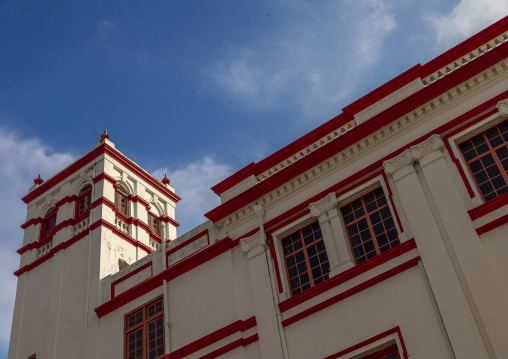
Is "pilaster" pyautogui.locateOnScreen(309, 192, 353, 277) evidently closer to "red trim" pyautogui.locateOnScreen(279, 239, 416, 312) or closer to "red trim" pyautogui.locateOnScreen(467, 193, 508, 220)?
"red trim" pyautogui.locateOnScreen(279, 239, 416, 312)

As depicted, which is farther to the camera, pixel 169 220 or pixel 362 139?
pixel 169 220

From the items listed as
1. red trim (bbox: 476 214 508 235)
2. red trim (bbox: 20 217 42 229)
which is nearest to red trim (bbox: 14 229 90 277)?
red trim (bbox: 20 217 42 229)

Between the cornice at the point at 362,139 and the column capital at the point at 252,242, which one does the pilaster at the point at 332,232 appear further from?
the column capital at the point at 252,242

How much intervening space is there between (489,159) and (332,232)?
4.28 meters

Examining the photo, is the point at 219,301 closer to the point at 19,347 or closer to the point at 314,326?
the point at 314,326

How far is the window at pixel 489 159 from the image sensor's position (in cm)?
1555

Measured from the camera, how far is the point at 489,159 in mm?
15984

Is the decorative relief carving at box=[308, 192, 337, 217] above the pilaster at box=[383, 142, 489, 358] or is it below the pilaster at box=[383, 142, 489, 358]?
above

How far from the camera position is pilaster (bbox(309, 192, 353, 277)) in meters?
16.6

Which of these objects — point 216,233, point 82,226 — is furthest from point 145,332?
point 82,226

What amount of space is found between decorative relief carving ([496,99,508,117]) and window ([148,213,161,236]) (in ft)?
49.9

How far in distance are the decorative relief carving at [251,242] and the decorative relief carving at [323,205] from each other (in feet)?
5.40

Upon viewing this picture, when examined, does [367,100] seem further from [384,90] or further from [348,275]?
[348,275]

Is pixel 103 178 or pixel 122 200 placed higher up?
pixel 103 178
